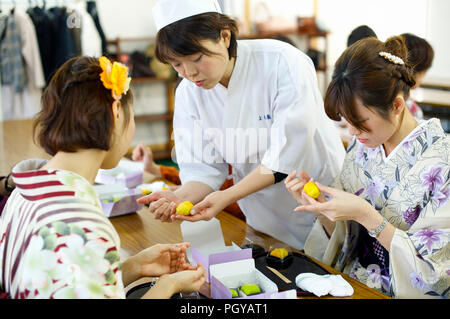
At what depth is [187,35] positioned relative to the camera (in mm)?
1721

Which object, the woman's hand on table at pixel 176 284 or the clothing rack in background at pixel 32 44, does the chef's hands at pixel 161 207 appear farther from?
the clothing rack in background at pixel 32 44

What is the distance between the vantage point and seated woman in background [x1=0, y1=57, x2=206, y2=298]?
1.00 m

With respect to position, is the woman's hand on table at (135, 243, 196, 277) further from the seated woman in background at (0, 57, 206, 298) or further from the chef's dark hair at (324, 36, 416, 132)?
the chef's dark hair at (324, 36, 416, 132)

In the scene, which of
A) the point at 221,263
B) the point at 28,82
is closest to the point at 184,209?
the point at 221,263

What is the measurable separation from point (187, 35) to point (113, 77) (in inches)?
23.6

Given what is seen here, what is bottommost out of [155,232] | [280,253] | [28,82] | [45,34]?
[28,82]

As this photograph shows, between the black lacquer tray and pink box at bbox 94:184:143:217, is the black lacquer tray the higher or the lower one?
the higher one

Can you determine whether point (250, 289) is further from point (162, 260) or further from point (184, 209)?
point (184, 209)

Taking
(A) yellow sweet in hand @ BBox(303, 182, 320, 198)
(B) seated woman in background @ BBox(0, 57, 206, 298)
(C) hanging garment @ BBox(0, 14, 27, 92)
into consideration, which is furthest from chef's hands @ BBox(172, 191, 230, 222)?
(C) hanging garment @ BBox(0, 14, 27, 92)

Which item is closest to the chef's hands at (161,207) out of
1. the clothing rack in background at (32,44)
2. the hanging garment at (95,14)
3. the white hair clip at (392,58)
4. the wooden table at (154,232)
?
the wooden table at (154,232)

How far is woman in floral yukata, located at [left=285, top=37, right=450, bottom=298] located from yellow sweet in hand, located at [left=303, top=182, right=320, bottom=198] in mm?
18

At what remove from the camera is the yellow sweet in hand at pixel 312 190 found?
5.32 feet

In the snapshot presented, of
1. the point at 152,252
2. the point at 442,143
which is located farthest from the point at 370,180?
the point at 152,252

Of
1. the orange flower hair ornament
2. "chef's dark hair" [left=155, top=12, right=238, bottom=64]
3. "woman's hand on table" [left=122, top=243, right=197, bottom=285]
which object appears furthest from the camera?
"chef's dark hair" [left=155, top=12, right=238, bottom=64]
